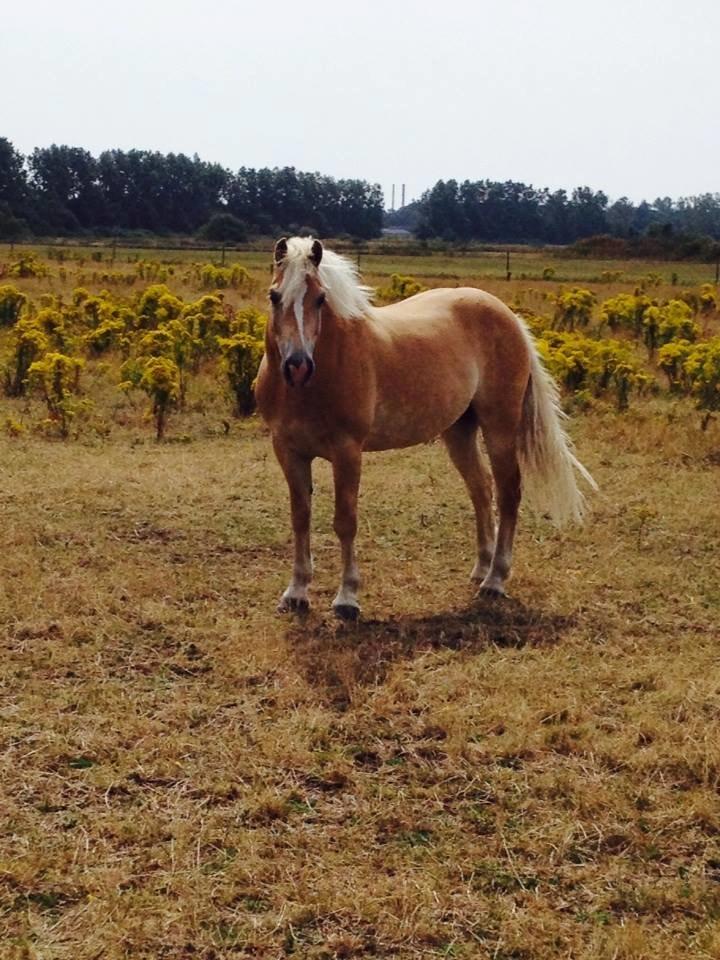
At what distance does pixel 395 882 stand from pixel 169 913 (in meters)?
0.65

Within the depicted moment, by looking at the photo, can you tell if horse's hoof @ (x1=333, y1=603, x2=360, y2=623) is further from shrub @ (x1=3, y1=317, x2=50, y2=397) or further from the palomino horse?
shrub @ (x1=3, y1=317, x2=50, y2=397)

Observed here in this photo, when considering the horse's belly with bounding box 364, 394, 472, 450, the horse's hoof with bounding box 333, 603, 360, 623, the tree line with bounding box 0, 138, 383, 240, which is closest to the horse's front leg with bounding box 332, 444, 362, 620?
the horse's hoof with bounding box 333, 603, 360, 623

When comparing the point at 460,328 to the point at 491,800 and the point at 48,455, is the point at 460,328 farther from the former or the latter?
the point at 48,455

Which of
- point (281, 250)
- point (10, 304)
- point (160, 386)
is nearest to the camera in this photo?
point (281, 250)

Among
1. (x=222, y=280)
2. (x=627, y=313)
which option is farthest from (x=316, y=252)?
(x=222, y=280)

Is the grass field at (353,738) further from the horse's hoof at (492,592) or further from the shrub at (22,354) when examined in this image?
the shrub at (22,354)

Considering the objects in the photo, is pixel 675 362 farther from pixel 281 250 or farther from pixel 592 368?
pixel 281 250

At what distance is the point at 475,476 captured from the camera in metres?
6.35

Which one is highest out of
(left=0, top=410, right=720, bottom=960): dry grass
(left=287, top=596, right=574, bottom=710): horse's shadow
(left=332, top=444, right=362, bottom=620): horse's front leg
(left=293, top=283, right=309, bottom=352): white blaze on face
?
(left=293, top=283, right=309, bottom=352): white blaze on face

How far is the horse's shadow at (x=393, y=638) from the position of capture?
4664mm

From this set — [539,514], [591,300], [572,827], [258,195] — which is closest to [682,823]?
[572,827]

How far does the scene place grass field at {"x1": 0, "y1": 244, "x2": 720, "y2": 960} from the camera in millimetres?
2938

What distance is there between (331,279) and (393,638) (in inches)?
71.0

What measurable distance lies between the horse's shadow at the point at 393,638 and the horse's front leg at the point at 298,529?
0.16 m
